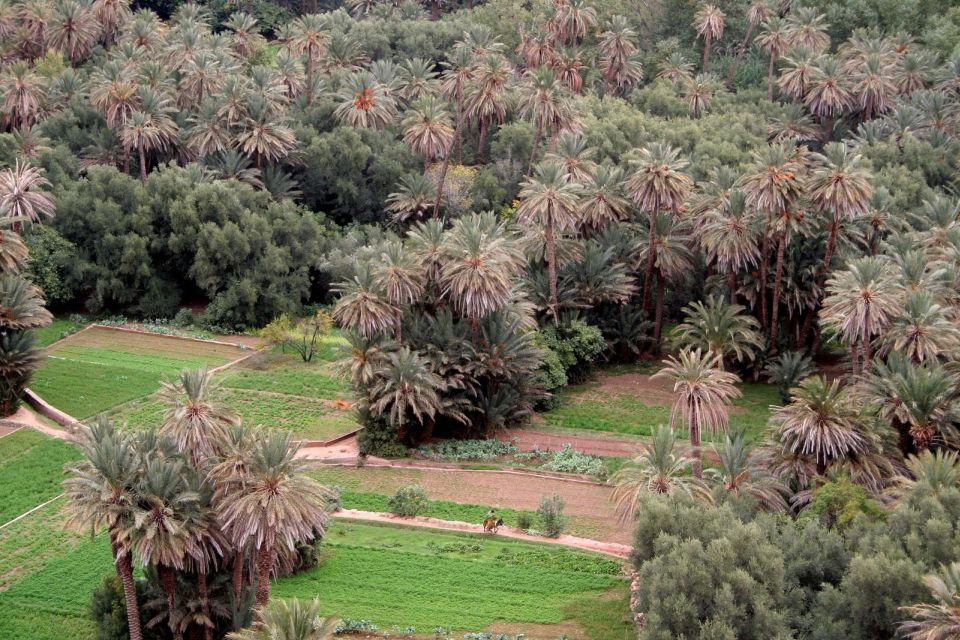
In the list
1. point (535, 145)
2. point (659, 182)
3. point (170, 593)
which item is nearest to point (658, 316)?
point (659, 182)

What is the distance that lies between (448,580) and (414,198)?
128 ft

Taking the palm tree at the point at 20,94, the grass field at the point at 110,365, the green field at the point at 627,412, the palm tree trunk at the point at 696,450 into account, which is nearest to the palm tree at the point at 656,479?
the palm tree trunk at the point at 696,450

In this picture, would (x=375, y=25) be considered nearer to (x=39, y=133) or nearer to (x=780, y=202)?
(x=39, y=133)

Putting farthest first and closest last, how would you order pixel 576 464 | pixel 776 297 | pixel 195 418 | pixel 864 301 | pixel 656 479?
pixel 776 297, pixel 576 464, pixel 864 301, pixel 656 479, pixel 195 418

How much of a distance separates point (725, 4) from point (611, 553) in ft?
204

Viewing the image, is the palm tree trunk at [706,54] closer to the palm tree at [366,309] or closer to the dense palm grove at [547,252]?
the dense palm grove at [547,252]

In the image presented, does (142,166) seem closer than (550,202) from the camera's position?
No

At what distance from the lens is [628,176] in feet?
236

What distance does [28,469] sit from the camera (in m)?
54.9

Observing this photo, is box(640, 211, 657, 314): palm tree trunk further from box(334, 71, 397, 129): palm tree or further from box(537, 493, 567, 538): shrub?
box(334, 71, 397, 129): palm tree

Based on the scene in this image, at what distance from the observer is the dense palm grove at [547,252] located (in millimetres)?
41000

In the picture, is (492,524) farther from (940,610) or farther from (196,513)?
(940,610)

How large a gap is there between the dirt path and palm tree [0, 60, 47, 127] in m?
41.2

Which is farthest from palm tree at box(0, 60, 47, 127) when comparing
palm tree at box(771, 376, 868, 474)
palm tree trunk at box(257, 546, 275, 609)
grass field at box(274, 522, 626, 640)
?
palm tree at box(771, 376, 868, 474)
